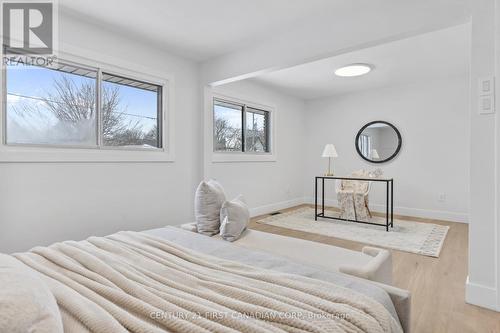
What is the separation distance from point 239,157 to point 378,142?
9.20 feet

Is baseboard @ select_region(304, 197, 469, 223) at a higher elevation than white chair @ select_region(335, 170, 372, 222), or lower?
lower

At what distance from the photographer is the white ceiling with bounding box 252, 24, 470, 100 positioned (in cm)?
321

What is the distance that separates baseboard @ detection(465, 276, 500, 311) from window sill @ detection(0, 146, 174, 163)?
10.6ft

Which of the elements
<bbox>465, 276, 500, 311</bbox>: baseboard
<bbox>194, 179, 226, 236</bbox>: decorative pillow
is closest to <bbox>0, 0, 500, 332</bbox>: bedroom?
<bbox>465, 276, 500, 311</bbox>: baseboard

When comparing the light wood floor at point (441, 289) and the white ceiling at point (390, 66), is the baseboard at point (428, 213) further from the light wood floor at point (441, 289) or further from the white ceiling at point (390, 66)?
the white ceiling at point (390, 66)

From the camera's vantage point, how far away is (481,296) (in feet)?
6.37

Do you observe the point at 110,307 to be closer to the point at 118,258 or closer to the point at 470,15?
the point at 118,258

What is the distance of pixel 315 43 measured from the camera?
8.96ft

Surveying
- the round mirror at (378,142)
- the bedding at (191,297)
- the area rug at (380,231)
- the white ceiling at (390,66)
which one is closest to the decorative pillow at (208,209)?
the bedding at (191,297)

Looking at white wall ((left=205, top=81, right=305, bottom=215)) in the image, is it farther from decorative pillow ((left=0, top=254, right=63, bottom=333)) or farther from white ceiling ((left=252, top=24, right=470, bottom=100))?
decorative pillow ((left=0, top=254, right=63, bottom=333))

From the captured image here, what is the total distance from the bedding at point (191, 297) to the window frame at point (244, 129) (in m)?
2.73

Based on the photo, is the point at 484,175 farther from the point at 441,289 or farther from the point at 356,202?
the point at 356,202

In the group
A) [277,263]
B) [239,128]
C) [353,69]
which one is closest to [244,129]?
[239,128]

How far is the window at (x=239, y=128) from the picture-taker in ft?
14.9
